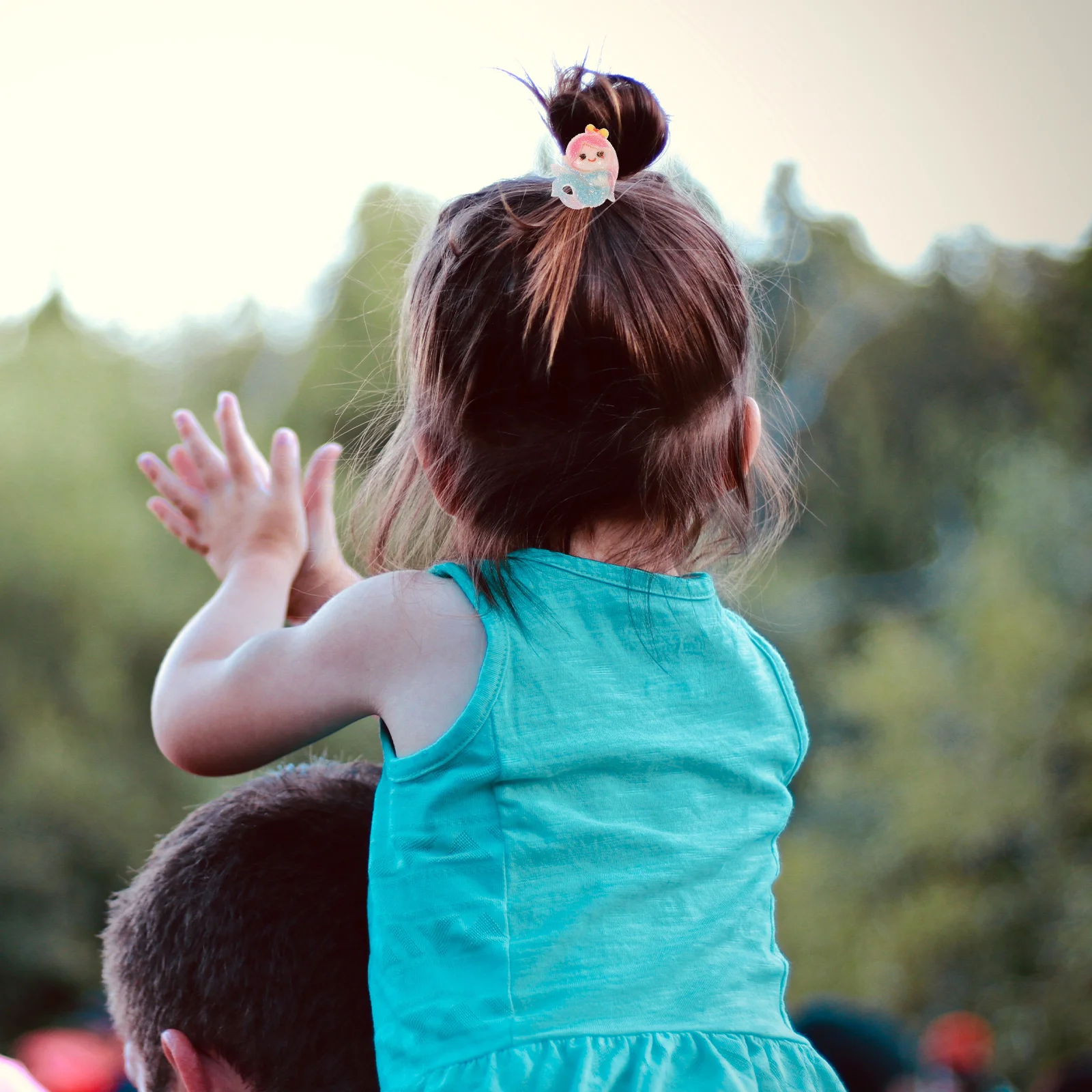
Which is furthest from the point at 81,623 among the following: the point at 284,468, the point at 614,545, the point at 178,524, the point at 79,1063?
the point at 614,545

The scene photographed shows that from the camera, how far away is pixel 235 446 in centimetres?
125

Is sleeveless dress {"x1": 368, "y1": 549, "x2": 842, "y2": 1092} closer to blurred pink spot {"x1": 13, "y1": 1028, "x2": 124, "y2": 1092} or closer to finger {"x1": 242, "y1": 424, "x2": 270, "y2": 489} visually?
finger {"x1": 242, "y1": 424, "x2": 270, "y2": 489}

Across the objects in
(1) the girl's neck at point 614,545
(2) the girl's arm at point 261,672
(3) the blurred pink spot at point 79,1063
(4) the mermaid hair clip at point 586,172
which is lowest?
(3) the blurred pink spot at point 79,1063

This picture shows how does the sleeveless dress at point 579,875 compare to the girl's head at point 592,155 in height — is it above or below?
below

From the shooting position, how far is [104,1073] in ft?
14.8

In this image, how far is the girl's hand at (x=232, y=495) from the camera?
3.96 ft

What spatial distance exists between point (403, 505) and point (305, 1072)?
47 cm

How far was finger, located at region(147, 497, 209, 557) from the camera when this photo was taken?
125cm

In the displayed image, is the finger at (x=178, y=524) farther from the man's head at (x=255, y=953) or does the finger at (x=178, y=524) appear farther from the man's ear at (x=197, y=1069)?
the man's ear at (x=197, y=1069)

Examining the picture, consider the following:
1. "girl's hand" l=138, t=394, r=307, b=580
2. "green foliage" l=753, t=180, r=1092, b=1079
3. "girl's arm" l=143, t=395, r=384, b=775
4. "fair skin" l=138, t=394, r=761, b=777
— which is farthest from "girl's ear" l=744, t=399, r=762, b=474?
"green foliage" l=753, t=180, r=1092, b=1079

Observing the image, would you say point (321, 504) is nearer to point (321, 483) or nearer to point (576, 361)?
point (321, 483)

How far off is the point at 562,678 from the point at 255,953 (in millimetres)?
332

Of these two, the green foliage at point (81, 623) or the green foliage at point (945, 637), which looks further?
the green foliage at point (81, 623)

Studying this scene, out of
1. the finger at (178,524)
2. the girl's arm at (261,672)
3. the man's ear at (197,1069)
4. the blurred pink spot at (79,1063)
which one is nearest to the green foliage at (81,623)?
the blurred pink spot at (79,1063)
